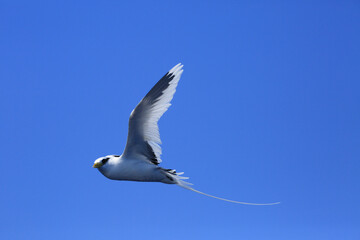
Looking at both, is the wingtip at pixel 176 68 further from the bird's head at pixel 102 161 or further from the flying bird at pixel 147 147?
the bird's head at pixel 102 161

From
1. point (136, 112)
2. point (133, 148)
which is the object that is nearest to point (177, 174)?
point (133, 148)

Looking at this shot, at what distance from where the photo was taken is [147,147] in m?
6.80

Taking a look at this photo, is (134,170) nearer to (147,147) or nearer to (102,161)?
(147,147)

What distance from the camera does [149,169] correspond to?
682 centimetres

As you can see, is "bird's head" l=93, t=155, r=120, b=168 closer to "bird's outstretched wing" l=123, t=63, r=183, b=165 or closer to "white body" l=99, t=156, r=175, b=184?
"white body" l=99, t=156, r=175, b=184

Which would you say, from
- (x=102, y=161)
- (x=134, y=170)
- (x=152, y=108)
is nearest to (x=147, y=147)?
(x=134, y=170)

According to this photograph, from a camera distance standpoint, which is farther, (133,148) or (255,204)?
(133,148)

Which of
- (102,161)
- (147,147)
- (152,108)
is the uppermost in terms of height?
(152,108)

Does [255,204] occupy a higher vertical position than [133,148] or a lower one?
lower

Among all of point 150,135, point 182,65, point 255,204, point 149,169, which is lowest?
point 255,204

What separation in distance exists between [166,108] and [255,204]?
2316mm

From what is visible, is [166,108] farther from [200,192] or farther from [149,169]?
[200,192]

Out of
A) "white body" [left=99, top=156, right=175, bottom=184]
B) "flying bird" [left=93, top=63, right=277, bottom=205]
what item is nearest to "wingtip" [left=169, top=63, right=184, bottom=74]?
"flying bird" [left=93, top=63, right=277, bottom=205]

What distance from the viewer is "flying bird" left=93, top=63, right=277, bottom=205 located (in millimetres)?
6641
